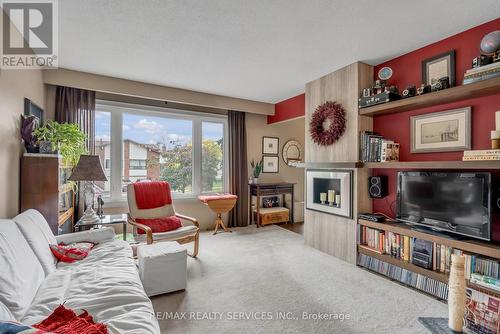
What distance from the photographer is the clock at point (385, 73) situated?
287 centimetres

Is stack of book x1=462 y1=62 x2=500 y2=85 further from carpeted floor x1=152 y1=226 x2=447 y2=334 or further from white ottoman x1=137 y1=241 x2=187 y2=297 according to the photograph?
white ottoman x1=137 y1=241 x2=187 y2=297

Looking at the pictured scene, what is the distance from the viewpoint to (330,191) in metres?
3.39

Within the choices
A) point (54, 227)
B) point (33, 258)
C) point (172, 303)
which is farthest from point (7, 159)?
point (172, 303)

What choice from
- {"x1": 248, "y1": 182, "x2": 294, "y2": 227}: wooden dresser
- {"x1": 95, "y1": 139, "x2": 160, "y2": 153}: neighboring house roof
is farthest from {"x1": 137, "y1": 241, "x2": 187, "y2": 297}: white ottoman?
{"x1": 248, "y1": 182, "x2": 294, "y2": 227}: wooden dresser

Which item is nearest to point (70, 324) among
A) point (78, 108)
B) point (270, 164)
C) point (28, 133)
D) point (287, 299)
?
point (287, 299)

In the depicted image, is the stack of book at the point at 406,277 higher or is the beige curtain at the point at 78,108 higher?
the beige curtain at the point at 78,108

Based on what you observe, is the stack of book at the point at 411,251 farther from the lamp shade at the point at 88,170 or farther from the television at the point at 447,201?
the lamp shade at the point at 88,170

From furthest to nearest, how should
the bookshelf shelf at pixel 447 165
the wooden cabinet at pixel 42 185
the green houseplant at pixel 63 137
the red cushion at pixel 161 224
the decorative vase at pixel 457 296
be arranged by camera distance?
the red cushion at pixel 161 224
the green houseplant at pixel 63 137
the wooden cabinet at pixel 42 185
the bookshelf shelf at pixel 447 165
the decorative vase at pixel 457 296

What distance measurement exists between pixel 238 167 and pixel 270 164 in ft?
2.81

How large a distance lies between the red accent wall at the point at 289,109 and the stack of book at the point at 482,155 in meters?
2.60

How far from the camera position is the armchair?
293cm

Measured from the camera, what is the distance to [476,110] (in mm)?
2223

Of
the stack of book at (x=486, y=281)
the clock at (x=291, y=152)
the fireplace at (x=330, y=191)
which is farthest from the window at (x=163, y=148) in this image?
the stack of book at (x=486, y=281)

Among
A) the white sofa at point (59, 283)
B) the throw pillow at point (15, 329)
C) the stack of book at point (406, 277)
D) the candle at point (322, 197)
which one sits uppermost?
the candle at point (322, 197)
